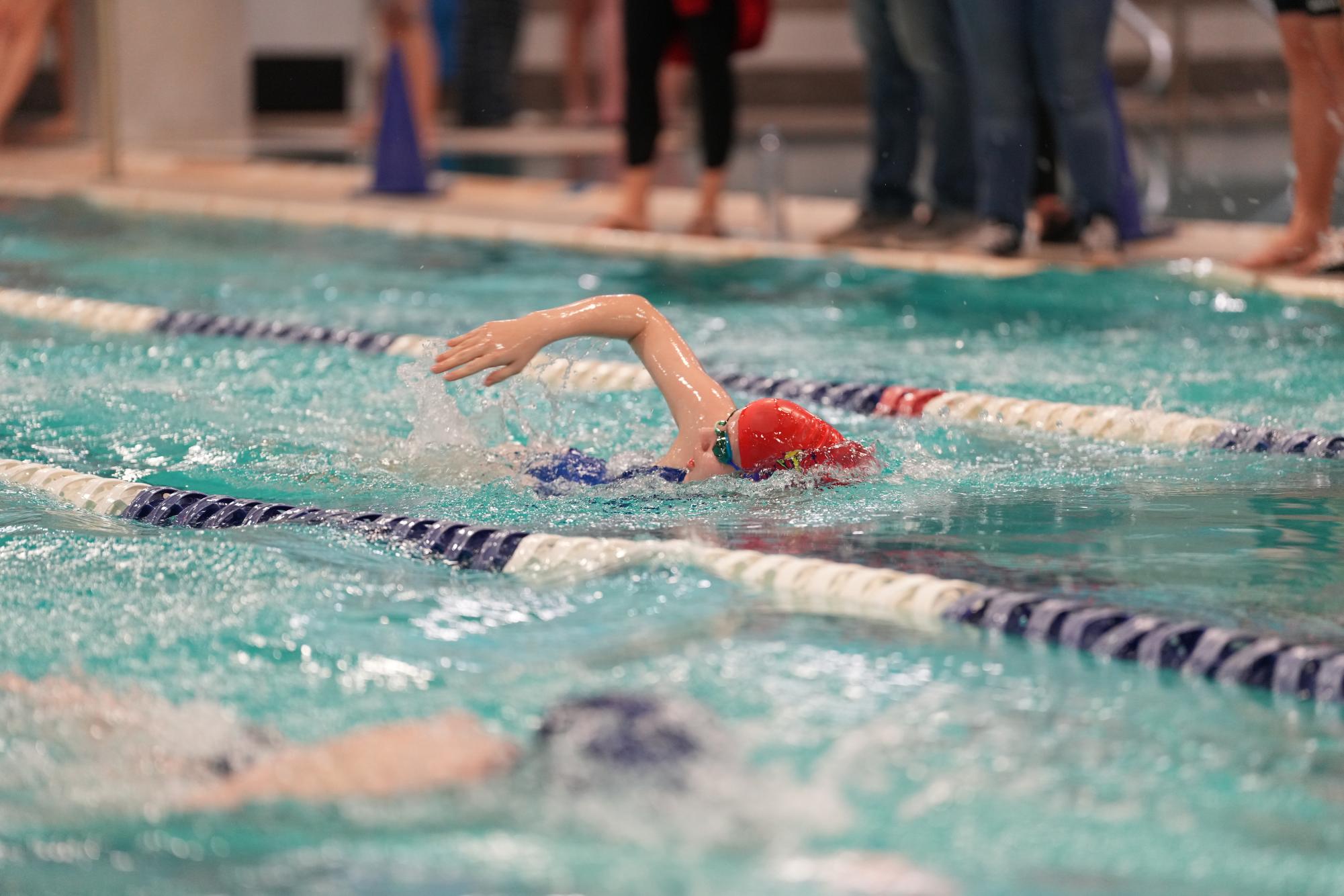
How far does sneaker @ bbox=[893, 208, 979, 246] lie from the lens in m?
6.35

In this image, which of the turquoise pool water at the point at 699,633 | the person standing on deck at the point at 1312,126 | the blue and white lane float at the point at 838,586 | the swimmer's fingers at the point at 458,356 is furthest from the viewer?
the person standing on deck at the point at 1312,126

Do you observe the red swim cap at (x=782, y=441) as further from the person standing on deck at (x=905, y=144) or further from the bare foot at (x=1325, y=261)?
the person standing on deck at (x=905, y=144)

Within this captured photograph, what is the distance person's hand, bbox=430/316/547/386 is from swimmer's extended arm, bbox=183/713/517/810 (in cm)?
109

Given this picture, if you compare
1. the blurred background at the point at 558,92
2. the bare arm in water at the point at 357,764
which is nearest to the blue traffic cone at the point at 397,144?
the blurred background at the point at 558,92

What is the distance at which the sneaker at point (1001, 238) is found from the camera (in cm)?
580

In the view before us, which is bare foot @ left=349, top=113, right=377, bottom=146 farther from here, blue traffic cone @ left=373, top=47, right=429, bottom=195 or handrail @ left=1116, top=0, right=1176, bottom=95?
handrail @ left=1116, top=0, right=1176, bottom=95

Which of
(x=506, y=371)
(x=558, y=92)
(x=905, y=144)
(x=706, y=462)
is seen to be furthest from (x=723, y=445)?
(x=558, y=92)

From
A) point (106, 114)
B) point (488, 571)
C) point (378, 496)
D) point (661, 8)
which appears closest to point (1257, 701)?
point (488, 571)

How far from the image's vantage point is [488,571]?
2.64 meters

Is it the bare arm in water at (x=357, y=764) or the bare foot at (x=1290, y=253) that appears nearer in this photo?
the bare arm in water at (x=357, y=764)

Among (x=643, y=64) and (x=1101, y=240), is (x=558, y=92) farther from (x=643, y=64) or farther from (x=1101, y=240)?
(x=1101, y=240)

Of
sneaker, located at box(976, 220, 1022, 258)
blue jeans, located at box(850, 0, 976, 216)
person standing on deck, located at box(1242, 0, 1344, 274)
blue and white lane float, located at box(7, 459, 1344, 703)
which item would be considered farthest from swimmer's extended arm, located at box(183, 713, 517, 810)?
blue jeans, located at box(850, 0, 976, 216)

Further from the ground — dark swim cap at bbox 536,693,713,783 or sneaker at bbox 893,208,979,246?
sneaker at bbox 893,208,979,246

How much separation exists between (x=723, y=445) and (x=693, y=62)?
3.57m
